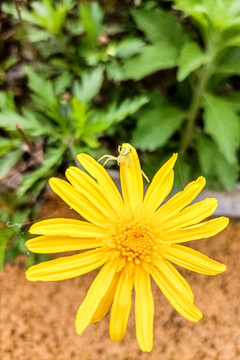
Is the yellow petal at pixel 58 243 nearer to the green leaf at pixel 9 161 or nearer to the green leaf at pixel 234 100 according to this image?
the green leaf at pixel 9 161

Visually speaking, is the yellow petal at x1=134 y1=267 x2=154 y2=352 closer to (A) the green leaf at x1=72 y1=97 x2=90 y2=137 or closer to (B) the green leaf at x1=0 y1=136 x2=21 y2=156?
(A) the green leaf at x1=72 y1=97 x2=90 y2=137

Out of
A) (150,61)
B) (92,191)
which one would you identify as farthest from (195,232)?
(150,61)

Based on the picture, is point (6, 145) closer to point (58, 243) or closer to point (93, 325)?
point (58, 243)

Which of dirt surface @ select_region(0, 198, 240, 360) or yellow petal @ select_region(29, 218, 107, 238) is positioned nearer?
yellow petal @ select_region(29, 218, 107, 238)

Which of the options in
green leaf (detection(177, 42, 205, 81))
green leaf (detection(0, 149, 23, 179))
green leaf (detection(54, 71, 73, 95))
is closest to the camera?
green leaf (detection(177, 42, 205, 81))

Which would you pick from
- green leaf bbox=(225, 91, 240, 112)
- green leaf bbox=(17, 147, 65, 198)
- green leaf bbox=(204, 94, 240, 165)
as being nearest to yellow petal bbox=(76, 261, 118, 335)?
green leaf bbox=(17, 147, 65, 198)
